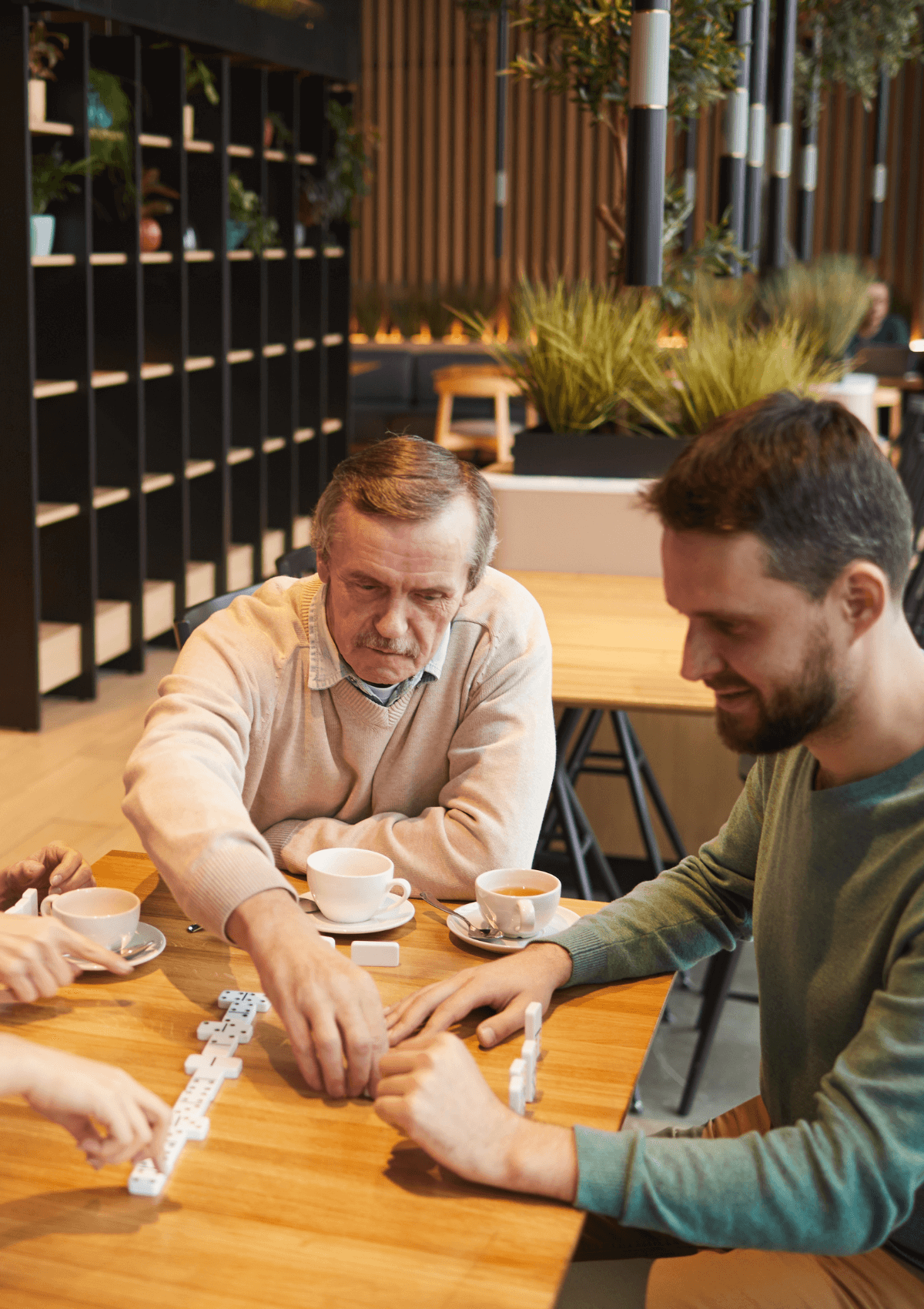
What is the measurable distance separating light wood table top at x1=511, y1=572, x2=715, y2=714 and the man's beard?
1099 millimetres

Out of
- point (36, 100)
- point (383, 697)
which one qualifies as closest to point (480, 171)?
point (36, 100)

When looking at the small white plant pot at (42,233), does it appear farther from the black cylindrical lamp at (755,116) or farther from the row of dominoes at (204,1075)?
the row of dominoes at (204,1075)

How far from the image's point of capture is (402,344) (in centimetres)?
1088

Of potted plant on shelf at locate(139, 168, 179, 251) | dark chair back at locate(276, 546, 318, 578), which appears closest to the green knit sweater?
dark chair back at locate(276, 546, 318, 578)

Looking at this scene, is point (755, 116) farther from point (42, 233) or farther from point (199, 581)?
point (199, 581)

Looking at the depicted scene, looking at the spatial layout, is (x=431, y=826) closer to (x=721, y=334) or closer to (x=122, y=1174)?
(x=122, y=1174)

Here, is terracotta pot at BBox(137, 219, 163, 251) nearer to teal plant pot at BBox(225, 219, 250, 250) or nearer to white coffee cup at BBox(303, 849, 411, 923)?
teal plant pot at BBox(225, 219, 250, 250)

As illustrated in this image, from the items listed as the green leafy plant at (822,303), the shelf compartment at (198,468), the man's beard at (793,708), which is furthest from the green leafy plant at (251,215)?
the man's beard at (793,708)

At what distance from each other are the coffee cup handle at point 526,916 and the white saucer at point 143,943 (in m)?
0.38

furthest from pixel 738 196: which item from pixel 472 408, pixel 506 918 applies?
pixel 472 408

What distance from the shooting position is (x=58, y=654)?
4.99 metres

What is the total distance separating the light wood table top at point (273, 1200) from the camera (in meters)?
0.95

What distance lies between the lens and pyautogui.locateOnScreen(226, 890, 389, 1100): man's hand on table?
1.18 meters

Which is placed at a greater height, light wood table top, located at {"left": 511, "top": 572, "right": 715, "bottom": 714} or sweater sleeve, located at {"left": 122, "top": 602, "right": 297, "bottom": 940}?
sweater sleeve, located at {"left": 122, "top": 602, "right": 297, "bottom": 940}
